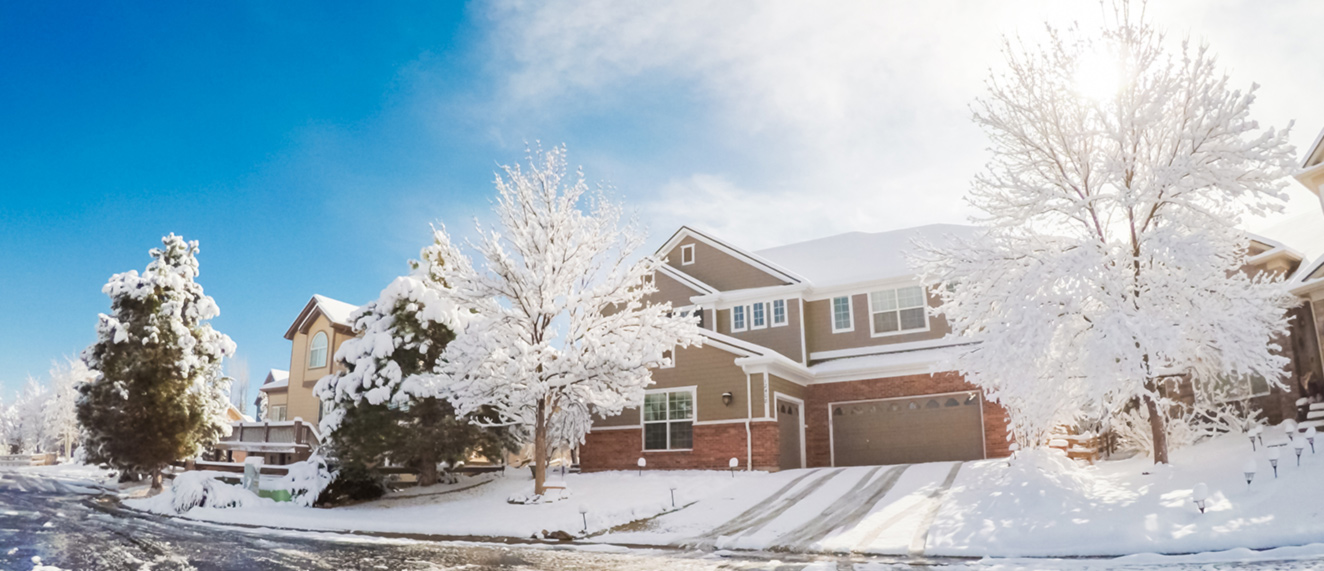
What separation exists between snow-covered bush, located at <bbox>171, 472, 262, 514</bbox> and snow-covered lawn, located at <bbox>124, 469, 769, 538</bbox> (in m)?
0.31

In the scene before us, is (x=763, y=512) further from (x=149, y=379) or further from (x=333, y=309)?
(x=333, y=309)

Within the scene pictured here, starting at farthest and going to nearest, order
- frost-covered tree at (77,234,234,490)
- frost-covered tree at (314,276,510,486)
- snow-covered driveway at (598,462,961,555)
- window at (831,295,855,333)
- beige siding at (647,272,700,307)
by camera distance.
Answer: beige siding at (647,272,700,307) < window at (831,295,855,333) < frost-covered tree at (77,234,234,490) < frost-covered tree at (314,276,510,486) < snow-covered driveway at (598,462,961,555)

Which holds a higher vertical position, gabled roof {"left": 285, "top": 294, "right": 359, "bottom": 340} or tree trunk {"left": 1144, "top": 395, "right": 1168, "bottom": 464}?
gabled roof {"left": 285, "top": 294, "right": 359, "bottom": 340}

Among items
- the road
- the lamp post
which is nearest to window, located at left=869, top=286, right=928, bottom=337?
the lamp post

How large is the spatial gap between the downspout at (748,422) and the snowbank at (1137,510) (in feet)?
21.1

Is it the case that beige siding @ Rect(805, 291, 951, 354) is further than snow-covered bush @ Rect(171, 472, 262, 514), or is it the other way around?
beige siding @ Rect(805, 291, 951, 354)

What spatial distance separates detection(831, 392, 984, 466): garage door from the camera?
72.9 ft

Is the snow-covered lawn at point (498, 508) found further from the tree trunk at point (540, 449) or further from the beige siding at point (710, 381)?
the beige siding at point (710, 381)

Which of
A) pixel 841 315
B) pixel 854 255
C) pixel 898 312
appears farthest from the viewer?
pixel 854 255

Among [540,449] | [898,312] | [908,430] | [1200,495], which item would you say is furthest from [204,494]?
[1200,495]

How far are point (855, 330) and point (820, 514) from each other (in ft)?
37.7

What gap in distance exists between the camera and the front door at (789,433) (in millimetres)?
21703

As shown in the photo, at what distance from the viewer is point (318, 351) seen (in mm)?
32469

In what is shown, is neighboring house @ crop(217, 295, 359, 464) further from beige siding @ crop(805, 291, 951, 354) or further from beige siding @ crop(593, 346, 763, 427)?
beige siding @ crop(805, 291, 951, 354)
